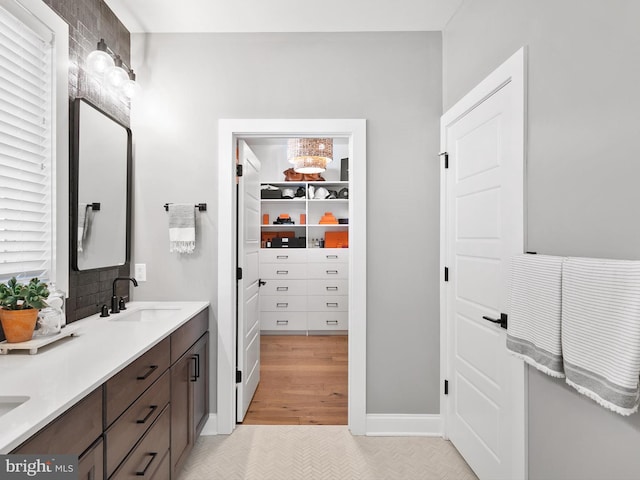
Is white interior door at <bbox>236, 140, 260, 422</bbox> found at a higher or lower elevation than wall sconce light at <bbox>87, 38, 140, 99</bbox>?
lower

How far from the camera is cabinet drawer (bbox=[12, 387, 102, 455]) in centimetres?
87

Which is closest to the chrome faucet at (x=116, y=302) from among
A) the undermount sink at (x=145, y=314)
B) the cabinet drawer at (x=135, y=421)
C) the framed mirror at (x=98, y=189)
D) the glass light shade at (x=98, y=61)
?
the undermount sink at (x=145, y=314)

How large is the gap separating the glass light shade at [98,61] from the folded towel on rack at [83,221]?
2.51 feet

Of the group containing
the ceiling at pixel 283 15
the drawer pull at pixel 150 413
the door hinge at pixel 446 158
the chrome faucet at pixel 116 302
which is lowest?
the drawer pull at pixel 150 413

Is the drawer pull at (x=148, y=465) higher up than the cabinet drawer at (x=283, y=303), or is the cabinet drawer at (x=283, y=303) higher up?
the cabinet drawer at (x=283, y=303)

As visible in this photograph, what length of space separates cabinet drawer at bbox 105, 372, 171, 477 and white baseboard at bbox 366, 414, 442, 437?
4.58 feet

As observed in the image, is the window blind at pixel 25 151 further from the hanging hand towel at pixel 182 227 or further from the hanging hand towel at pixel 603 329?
the hanging hand towel at pixel 603 329

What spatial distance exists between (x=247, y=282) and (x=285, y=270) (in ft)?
6.65

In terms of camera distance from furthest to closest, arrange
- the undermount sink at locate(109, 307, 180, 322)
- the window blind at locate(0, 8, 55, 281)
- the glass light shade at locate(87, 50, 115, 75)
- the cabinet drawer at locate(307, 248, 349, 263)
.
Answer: the cabinet drawer at locate(307, 248, 349, 263), the undermount sink at locate(109, 307, 180, 322), the glass light shade at locate(87, 50, 115, 75), the window blind at locate(0, 8, 55, 281)

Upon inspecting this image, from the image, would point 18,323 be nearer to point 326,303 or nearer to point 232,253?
point 232,253

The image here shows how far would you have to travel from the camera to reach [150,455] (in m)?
1.52

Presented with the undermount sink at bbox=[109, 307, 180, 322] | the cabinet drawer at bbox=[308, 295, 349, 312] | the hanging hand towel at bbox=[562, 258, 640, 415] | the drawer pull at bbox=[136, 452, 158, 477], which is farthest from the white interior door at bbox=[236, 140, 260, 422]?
the hanging hand towel at bbox=[562, 258, 640, 415]

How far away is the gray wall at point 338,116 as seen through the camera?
244 cm

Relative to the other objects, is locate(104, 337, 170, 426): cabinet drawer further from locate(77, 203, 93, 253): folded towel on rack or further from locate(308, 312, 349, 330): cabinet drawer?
locate(308, 312, 349, 330): cabinet drawer
